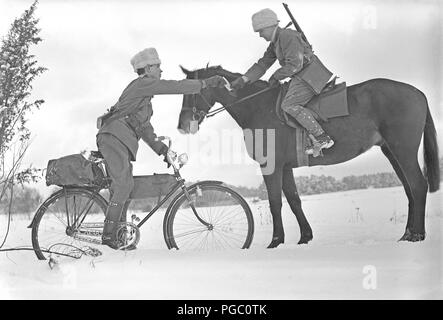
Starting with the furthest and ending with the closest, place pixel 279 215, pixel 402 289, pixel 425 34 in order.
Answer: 1. pixel 425 34
2. pixel 279 215
3. pixel 402 289

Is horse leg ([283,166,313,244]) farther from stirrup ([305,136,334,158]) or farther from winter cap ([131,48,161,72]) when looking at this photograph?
winter cap ([131,48,161,72])

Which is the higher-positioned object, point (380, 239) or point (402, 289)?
point (380, 239)

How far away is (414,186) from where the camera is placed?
18.1 feet

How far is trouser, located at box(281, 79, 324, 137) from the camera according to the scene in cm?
540

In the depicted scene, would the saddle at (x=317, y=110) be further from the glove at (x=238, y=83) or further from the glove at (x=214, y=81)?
the glove at (x=214, y=81)

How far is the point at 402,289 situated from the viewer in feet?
16.7

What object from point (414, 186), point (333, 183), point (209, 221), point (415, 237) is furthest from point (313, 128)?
point (415, 237)

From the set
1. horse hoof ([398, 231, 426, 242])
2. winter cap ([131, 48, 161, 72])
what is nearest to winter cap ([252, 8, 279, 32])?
winter cap ([131, 48, 161, 72])

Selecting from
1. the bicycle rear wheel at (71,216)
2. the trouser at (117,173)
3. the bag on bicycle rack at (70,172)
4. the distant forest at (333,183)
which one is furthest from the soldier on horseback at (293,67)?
the bicycle rear wheel at (71,216)

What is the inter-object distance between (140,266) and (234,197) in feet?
3.25
